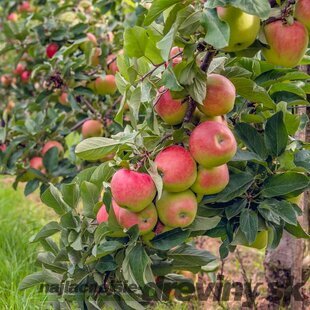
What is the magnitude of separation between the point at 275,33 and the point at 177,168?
A: 29 cm

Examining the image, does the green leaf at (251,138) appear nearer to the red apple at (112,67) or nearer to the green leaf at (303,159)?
the green leaf at (303,159)

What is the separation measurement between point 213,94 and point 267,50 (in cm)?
12

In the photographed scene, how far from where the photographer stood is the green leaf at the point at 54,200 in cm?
137

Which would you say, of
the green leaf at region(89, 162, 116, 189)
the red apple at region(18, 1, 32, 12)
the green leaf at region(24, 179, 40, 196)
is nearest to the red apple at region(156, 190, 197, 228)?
the green leaf at region(89, 162, 116, 189)

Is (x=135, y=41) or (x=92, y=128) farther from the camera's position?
(x=92, y=128)

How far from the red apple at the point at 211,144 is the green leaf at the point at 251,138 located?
0.15 metres

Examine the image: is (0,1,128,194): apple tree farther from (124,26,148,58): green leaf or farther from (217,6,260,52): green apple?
(217,6,260,52): green apple

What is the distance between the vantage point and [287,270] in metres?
1.89

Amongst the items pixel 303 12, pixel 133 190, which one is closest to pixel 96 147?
pixel 133 190

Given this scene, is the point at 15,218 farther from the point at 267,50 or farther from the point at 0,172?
the point at 267,50

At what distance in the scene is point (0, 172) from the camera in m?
2.19

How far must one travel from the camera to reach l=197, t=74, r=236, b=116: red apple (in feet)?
3.52

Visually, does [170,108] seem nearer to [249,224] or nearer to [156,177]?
[156,177]

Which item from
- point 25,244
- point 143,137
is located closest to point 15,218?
point 25,244
